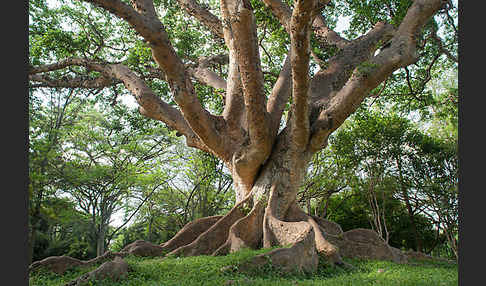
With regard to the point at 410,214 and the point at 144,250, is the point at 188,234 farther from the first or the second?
the point at 410,214

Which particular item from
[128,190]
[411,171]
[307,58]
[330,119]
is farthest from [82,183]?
[411,171]

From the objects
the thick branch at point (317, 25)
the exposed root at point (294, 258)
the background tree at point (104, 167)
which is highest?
the thick branch at point (317, 25)

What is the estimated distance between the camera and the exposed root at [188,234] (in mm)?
7801

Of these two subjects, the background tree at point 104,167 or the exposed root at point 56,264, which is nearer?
the exposed root at point 56,264

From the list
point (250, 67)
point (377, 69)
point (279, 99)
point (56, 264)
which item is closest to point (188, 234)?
point (56, 264)

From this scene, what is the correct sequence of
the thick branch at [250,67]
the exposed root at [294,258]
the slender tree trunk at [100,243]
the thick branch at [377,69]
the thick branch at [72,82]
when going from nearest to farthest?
the exposed root at [294,258]
the thick branch at [250,67]
the thick branch at [377,69]
the thick branch at [72,82]
the slender tree trunk at [100,243]

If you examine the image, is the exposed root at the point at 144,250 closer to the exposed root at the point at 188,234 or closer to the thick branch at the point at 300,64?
the exposed root at the point at 188,234

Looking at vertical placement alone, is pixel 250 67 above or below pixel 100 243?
→ above

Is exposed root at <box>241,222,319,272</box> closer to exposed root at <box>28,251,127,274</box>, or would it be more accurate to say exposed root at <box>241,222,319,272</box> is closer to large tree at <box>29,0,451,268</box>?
large tree at <box>29,0,451,268</box>

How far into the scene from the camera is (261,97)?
625 cm

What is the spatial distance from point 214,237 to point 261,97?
339 centimetres

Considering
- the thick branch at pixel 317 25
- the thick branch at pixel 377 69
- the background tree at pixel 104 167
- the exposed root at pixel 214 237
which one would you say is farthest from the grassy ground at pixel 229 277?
the background tree at pixel 104 167

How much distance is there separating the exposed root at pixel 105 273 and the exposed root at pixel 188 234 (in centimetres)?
285

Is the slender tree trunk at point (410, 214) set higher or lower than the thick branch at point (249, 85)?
lower
